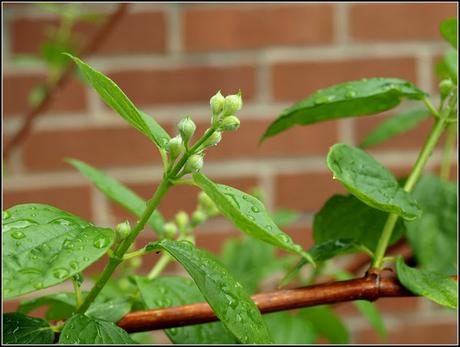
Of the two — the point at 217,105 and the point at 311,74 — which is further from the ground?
the point at 217,105

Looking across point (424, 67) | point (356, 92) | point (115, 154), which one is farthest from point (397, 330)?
point (356, 92)

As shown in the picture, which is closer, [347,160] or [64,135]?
[347,160]

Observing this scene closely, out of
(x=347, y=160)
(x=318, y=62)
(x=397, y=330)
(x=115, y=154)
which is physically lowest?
(x=397, y=330)

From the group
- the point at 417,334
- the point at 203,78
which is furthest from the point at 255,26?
the point at 417,334

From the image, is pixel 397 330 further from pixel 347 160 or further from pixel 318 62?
pixel 347 160

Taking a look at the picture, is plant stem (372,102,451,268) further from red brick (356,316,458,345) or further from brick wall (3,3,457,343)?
red brick (356,316,458,345)

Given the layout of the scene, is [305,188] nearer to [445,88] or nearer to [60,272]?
[445,88]

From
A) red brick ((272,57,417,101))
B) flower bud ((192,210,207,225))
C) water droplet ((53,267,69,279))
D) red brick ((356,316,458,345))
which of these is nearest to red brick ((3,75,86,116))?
red brick ((272,57,417,101))
